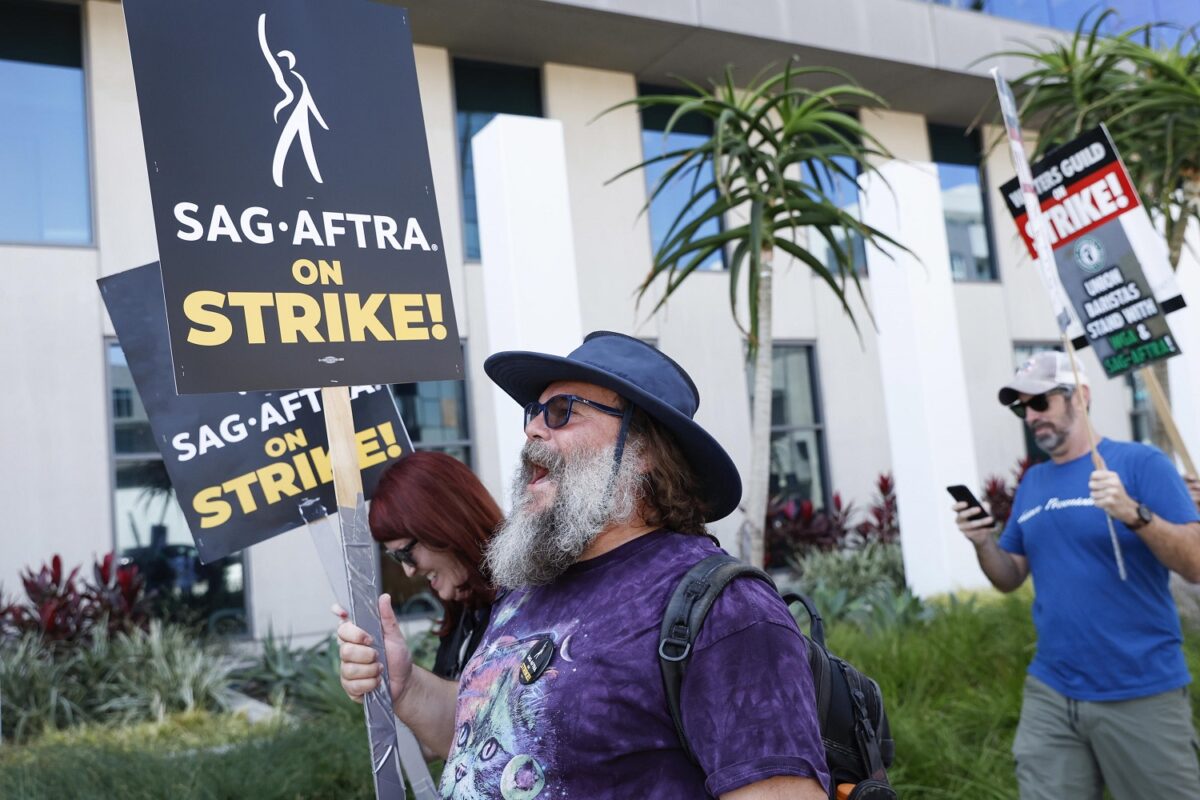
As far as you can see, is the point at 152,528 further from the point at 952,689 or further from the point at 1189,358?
the point at 1189,358

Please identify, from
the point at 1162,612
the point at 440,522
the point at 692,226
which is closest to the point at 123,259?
the point at 692,226

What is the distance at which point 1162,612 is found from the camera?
11.9ft

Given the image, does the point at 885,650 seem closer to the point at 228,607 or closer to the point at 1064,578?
the point at 1064,578

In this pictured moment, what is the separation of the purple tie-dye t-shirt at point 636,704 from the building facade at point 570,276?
439cm

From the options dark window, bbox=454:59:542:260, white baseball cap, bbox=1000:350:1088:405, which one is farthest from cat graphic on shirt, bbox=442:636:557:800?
dark window, bbox=454:59:542:260

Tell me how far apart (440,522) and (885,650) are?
3938 mm

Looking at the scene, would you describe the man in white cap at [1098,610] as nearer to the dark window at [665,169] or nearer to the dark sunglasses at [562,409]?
the dark sunglasses at [562,409]

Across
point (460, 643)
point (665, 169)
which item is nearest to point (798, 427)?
point (665, 169)

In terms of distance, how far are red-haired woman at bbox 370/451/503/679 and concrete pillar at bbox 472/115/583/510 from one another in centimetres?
295

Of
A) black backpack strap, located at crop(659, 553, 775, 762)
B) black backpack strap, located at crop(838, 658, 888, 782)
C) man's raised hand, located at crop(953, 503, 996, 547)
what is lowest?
black backpack strap, located at crop(838, 658, 888, 782)

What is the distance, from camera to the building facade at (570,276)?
9719 millimetres

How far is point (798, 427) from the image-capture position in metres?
13.8

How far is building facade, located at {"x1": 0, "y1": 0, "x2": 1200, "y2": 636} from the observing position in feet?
31.9

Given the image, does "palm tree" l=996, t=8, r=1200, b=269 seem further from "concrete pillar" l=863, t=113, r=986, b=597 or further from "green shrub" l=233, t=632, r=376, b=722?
"green shrub" l=233, t=632, r=376, b=722
